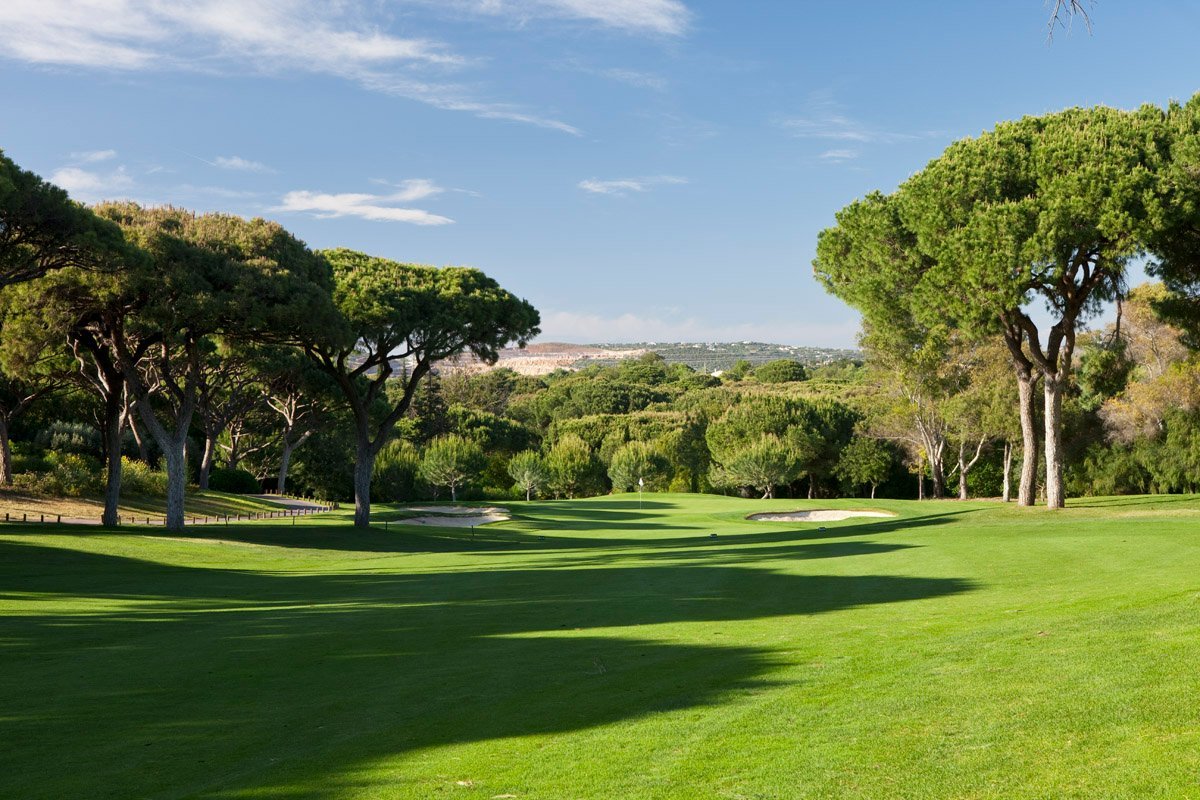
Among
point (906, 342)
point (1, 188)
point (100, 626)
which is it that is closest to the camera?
point (100, 626)

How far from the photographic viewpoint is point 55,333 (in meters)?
29.5

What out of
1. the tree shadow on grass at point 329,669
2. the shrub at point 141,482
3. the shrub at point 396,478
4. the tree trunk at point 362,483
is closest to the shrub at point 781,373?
the shrub at point 396,478

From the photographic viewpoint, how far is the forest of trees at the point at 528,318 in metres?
27.8

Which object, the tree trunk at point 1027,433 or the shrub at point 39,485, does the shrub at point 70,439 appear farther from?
the tree trunk at point 1027,433

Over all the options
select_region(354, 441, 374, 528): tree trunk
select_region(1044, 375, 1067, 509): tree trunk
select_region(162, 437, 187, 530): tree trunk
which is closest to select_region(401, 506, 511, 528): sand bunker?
select_region(354, 441, 374, 528): tree trunk

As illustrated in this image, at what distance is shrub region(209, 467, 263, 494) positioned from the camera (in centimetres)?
5272

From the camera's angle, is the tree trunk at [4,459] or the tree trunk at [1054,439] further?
the tree trunk at [4,459]

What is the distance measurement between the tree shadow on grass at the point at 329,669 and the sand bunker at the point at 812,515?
26.9 meters

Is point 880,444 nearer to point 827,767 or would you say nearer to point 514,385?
point 827,767

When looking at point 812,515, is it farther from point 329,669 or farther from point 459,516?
point 329,669

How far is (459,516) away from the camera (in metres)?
49.3

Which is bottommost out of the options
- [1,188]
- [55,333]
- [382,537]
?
[382,537]

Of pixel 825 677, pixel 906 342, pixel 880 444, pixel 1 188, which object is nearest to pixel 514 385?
pixel 880 444

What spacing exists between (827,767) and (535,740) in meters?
2.21
